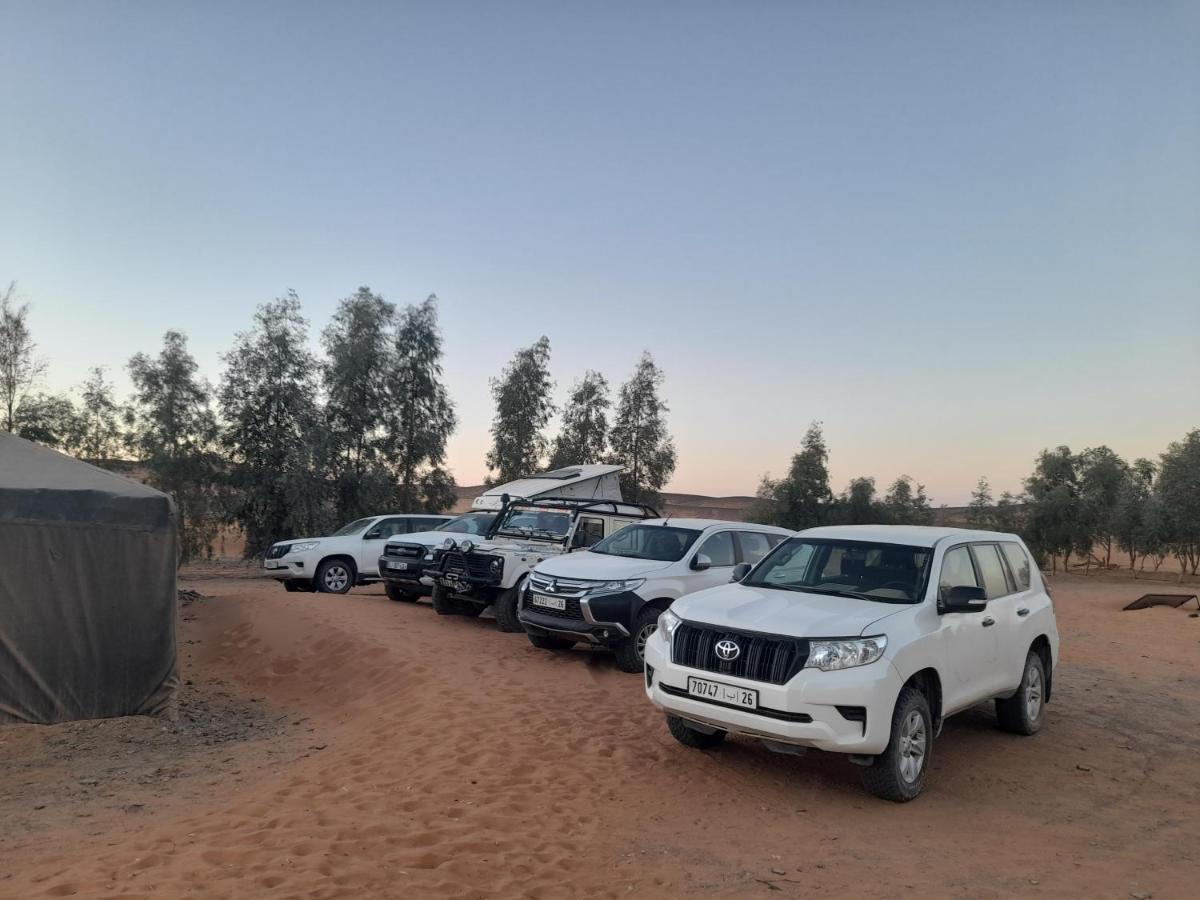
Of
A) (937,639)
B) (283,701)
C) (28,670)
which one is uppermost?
(937,639)

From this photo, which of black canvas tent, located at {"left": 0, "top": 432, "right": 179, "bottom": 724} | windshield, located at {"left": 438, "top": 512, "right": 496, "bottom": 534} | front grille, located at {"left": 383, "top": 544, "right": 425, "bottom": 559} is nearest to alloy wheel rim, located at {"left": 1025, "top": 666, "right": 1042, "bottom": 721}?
black canvas tent, located at {"left": 0, "top": 432, "right": 179, "bottom": 724}

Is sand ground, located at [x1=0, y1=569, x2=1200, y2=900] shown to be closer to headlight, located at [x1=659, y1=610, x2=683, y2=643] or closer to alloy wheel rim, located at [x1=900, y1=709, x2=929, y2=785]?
alloy wheel rim, located at [x1=900, y1=709, x2=929, y2=785]

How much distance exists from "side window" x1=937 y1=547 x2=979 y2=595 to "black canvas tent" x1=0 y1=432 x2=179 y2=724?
7321 mm

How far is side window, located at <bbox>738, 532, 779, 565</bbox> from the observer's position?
10.7m

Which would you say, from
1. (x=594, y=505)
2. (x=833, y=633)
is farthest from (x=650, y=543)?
(x=833, y=633)

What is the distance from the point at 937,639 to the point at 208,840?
187 inches

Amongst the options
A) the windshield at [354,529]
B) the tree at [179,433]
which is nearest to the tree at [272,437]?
the tree at [179,433]

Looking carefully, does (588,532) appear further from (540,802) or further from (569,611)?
(540,802)

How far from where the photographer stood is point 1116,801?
5867mm

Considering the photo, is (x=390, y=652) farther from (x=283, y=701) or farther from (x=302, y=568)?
(x=302, y=568)

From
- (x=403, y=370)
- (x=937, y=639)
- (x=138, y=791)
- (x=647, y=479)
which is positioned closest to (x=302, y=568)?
(x=138, y=791)

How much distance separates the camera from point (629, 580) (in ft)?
30.6

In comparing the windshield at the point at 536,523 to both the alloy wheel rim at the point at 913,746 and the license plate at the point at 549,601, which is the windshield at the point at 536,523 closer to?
the license plate at the point at 549,601

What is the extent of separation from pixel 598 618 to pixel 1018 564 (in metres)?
4.23
